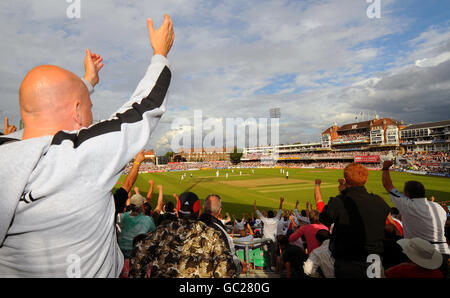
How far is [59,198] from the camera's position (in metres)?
0.99

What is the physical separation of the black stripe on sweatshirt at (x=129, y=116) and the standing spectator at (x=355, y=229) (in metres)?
2.57

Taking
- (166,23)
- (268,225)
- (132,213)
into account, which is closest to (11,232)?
(166,23)

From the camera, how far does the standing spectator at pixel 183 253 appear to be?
5.85ft

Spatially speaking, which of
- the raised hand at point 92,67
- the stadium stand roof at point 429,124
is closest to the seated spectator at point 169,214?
the raised hand at point 92,67

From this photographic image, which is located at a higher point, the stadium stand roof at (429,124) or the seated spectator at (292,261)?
the stadium stand roof at (429,124)

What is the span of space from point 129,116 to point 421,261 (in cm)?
354

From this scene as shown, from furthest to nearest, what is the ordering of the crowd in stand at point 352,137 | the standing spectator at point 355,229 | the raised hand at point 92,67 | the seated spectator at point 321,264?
the crowd in stand at point 352,137 → the seated spectator at point 321,264 → the standing spectator at point 355,229 → the raised hand at point 92,67

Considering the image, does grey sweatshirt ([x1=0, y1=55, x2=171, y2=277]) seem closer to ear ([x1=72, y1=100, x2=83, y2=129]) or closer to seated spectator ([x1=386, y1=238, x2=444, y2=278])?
ear ([x1=72, y1=100, x2=83, y2=129])

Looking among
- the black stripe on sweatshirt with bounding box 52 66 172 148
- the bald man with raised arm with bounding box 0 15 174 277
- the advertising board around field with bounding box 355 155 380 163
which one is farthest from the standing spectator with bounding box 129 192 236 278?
the advertising board around field with bounding box 355 155 380 163

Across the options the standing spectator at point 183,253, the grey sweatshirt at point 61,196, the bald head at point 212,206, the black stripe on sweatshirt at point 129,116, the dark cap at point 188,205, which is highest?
the black stripe on sweatshirt at point 129,116

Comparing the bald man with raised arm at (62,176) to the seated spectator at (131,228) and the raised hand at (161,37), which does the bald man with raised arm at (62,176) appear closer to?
the raised hand at (161,37)

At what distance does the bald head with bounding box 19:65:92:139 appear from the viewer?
1.12 metres

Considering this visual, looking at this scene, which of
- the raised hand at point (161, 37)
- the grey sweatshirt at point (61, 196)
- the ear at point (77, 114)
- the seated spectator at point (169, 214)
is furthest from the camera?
the seated spectator at point (169, 214)
